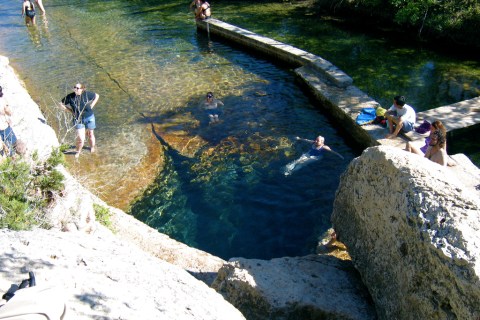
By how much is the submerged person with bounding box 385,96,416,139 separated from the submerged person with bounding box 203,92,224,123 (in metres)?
4.41

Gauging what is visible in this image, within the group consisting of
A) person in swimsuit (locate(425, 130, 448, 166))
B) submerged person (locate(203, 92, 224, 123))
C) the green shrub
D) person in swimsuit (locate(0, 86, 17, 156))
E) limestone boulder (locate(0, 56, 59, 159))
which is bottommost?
submerged person (locate(203, 92, 224, 123))

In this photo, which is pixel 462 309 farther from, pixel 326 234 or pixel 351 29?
pixel 351 29

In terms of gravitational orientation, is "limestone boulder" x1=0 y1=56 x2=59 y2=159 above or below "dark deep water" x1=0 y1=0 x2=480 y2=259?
above

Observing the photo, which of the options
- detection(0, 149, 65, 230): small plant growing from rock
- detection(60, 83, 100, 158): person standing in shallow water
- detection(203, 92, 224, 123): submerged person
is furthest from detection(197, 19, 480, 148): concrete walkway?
detection(0, 149, 65, 230): small plant growing from rock

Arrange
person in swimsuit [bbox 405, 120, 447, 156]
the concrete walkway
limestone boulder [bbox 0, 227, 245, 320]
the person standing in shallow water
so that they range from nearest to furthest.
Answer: limestone boulder [bbox 0, 227, 245, 320] < person in swimsuit [bbox 405, 120, 447, 156] < the person standing in shallow water < the concrete walkway

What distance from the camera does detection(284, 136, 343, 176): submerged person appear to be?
9.55m

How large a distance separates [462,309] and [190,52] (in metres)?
14.2

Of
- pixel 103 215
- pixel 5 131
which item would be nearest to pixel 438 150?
pixel 103 215

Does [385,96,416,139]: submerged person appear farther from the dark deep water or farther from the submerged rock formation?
the submerged rock formation

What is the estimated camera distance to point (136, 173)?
945 centimetres

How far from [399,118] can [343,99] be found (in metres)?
2.43

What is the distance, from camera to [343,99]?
11359 millimetres

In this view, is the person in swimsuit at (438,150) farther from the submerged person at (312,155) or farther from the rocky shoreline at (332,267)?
the submerged person at (312,155)

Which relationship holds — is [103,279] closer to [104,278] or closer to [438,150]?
[104,278]
